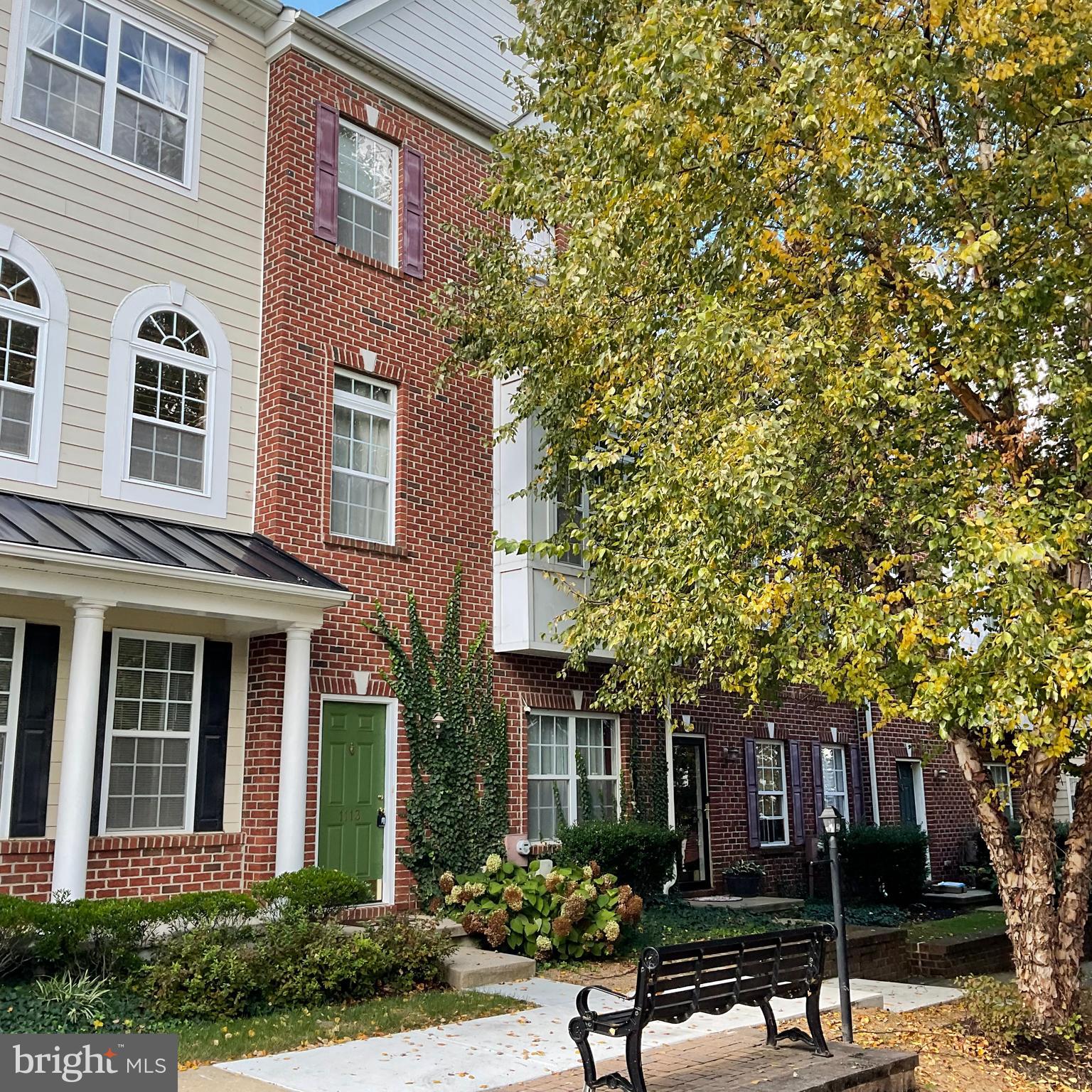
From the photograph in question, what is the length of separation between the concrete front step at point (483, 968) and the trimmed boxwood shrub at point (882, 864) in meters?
7.82

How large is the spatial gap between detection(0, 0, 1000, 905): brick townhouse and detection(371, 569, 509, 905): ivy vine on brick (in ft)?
0.60

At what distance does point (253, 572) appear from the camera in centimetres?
992

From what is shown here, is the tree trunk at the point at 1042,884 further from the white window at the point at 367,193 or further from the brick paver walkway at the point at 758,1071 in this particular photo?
the white window at the point at 367,193

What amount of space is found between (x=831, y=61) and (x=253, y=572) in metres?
6.33

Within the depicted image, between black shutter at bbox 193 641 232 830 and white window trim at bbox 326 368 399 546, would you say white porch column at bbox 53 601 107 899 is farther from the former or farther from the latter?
white window trim at bbox 326 368 399 546

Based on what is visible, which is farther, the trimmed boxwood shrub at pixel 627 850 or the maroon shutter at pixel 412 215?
the maroon shutter at pixel 412 215

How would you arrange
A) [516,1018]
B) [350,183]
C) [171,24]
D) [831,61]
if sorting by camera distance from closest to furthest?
1. [831,61]
2. [516,1018]
3. [171,24]
4. [350,183]

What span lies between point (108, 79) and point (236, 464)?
4.01 metres

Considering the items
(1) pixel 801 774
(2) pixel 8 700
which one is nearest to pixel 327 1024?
(2) pixel 8 700

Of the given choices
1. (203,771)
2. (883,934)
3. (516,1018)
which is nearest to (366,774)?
(203,771)

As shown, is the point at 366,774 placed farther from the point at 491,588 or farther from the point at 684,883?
the point at 684,883

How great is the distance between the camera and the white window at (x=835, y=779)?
18688 millimetres

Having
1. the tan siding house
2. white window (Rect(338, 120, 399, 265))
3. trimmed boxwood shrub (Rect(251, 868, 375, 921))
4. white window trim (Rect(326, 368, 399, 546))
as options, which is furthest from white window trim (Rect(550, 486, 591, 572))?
trimmed boxwood shrub (Rect(251, 868, 375, 921))

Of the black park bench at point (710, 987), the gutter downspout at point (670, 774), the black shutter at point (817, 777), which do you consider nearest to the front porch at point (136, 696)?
the black park bench at point (710, 987)
